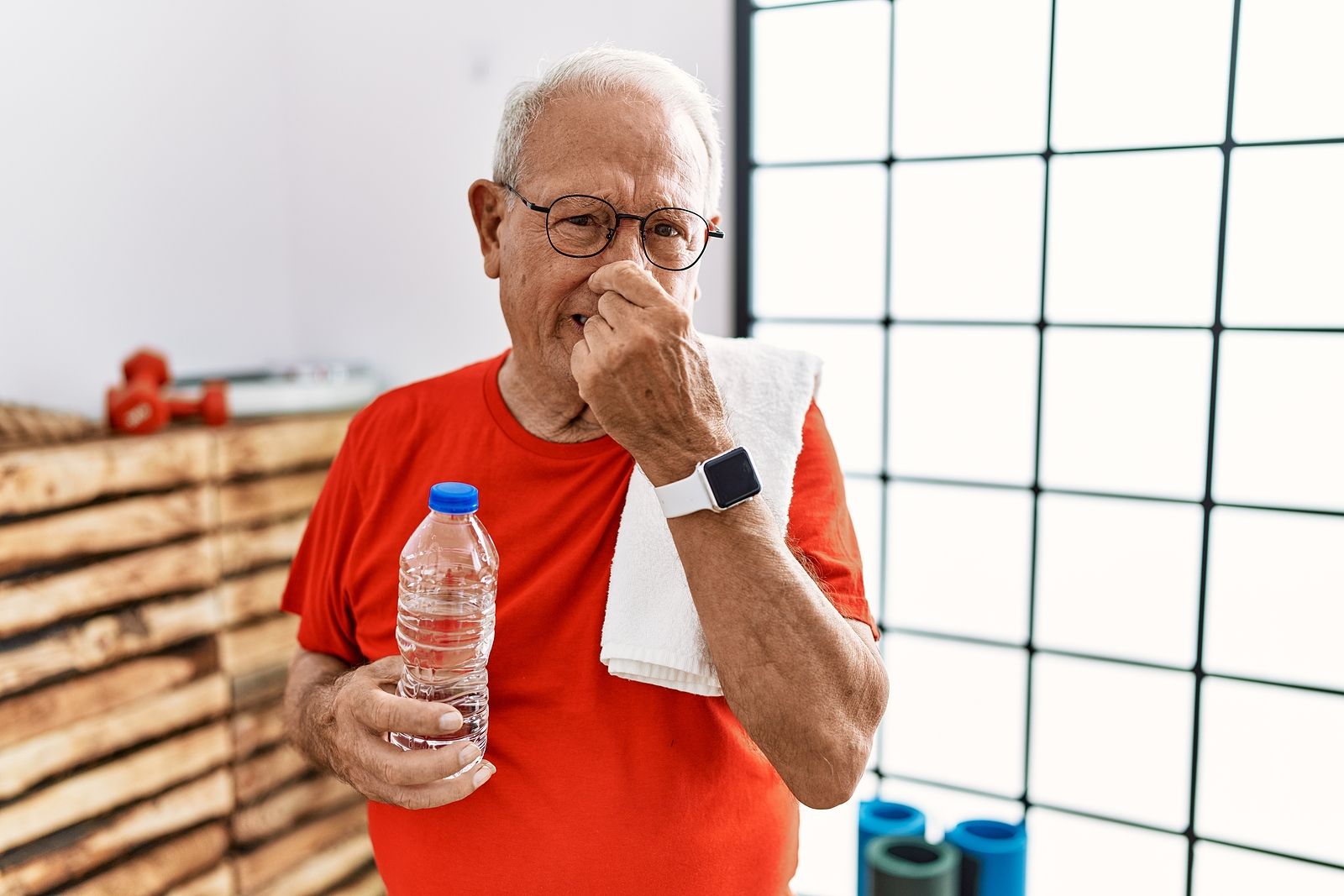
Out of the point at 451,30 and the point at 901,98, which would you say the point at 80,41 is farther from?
the point at 901,98

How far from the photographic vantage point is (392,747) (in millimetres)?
1074

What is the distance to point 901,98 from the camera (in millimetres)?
1921

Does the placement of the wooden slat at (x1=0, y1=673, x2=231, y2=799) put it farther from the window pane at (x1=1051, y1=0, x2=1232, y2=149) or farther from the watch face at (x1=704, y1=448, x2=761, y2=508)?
the window pane at (x1=1051, y1=0, x2=1232, y2=149)

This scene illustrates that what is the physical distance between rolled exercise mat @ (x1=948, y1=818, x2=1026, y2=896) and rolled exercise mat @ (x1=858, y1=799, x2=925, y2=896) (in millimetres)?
79

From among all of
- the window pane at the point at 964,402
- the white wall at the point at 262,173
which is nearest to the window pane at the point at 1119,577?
the window pane at the point at 964,402

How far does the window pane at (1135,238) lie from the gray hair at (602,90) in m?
0.85

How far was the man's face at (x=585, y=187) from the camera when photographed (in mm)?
1129

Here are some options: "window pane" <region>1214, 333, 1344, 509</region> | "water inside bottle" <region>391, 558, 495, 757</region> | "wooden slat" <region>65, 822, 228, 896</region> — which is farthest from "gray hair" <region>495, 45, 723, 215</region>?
"wooden slat" <region>65, 822, 228, 896</region>

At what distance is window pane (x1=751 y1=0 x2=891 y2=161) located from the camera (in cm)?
195

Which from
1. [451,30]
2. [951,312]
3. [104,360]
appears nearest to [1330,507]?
[951,312]

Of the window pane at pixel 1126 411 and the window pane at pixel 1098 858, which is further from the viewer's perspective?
the window pane at pixel 1098 858

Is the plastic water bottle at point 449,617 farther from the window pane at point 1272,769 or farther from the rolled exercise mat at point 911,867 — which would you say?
the window pane at point 1272,769

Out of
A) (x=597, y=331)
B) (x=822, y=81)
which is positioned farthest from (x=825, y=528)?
(x=822, y=81)

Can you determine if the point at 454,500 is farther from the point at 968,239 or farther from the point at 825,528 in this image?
the point at 968,239
